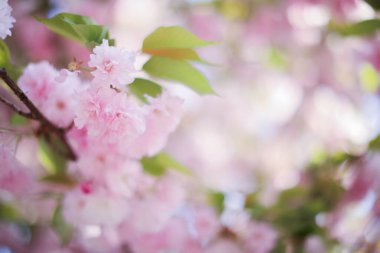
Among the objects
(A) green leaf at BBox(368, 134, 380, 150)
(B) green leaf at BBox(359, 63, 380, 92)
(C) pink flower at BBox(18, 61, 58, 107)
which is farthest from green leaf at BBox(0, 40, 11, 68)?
(B) green leaf at BBox(359, 63, 380, 92)

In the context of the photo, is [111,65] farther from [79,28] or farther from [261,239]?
[261,239]

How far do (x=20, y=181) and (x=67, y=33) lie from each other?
33 cm

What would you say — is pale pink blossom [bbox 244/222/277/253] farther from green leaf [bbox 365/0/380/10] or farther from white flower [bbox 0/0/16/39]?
white flower [bbox 0/0/16/39]

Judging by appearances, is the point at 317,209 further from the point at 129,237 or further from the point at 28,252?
the point at 28,252

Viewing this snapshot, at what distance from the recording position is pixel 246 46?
199cm

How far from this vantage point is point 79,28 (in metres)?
0.69

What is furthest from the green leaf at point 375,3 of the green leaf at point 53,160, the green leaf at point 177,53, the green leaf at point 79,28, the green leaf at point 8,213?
the green leaf at point 8,213

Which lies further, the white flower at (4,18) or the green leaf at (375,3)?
the green leaf at (375,3)

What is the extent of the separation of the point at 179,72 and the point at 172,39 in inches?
2.7

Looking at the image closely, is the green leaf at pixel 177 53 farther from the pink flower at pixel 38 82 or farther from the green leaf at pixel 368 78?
the green leaf at pixel 368 78

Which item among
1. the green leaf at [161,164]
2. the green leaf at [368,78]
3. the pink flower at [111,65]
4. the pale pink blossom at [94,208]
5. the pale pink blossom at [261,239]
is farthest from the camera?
the green leaf at [368,78]

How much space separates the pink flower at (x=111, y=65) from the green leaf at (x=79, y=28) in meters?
0.05

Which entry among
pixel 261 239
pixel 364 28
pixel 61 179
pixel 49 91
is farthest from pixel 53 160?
pixel 364 28

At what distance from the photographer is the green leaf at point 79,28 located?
27.4 inches
